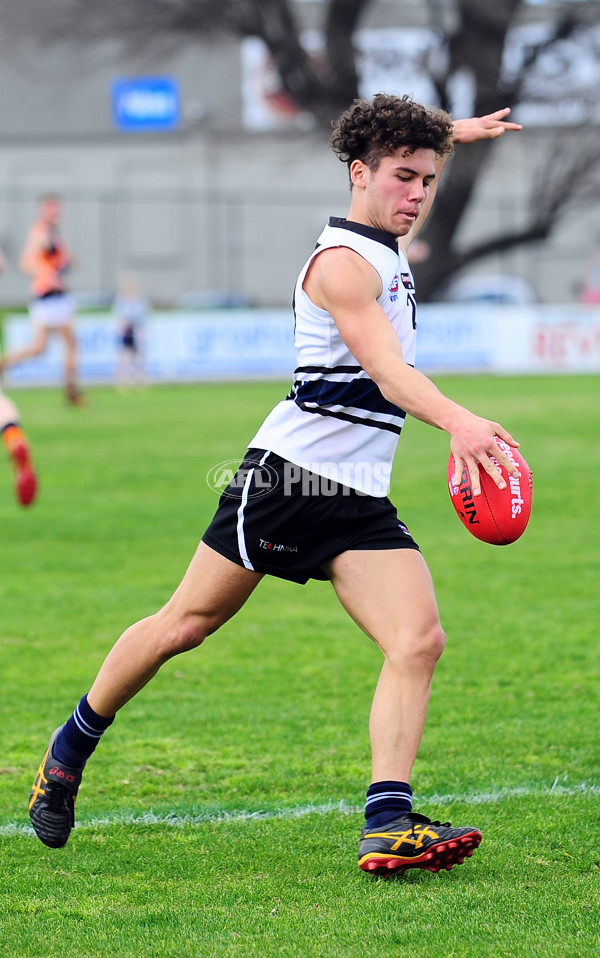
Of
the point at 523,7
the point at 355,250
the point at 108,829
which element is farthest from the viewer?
the point at 523,7

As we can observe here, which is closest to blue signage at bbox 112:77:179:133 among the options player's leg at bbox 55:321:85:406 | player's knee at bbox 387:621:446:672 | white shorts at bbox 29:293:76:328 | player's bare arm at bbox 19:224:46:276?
player's leg at bbox 55:321:85:406

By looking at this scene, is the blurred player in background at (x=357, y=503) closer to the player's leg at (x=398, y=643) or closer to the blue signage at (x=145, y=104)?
the player's leg at (x=398, y=643)

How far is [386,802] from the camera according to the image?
11.7ft

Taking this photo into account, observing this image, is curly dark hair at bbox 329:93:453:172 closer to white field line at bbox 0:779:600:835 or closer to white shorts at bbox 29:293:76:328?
white field line at bbox 0:779:600:835

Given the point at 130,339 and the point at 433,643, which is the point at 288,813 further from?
the point at 130,339

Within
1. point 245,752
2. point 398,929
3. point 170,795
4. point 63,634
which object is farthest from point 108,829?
point 63,634

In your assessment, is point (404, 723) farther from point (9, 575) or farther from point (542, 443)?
point (542, 443)

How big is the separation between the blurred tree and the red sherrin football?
28299 mm

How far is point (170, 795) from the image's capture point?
14.4ft

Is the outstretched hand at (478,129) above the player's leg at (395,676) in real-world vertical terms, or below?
above

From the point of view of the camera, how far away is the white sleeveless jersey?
368 cm

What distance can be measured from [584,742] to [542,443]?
30.0 feet

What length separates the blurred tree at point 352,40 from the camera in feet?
101

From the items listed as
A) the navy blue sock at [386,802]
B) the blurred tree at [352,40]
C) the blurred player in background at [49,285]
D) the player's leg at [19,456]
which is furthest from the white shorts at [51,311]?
the blurred tree at [352,40]
